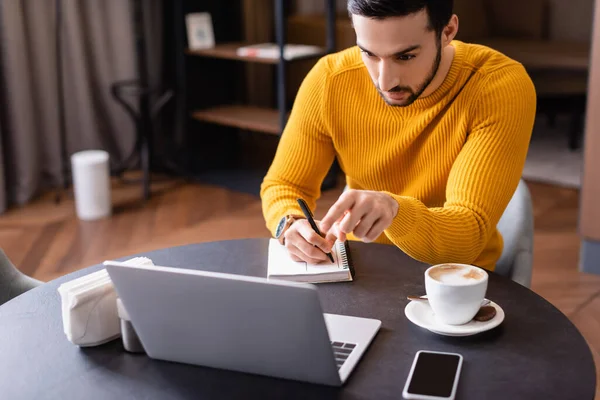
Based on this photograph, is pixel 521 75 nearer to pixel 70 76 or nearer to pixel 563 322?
pixel 563 322

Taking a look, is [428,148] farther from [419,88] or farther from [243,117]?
[243,117]

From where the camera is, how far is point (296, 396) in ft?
3.39

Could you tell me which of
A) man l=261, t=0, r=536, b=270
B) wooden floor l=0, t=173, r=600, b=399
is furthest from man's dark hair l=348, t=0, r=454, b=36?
wooden floor l=0, t=173, r=600, b=399

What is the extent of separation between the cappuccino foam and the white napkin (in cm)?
47

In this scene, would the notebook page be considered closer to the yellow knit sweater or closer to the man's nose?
the yellow knit sweater

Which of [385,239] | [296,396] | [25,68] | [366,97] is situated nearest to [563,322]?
[296,396]

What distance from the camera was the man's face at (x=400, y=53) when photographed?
A: 1.44 m

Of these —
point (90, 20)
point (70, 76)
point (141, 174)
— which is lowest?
point (141, 174)

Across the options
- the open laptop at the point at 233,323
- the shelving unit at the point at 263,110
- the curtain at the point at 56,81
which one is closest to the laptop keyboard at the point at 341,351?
the open laptop at the point at 233,323

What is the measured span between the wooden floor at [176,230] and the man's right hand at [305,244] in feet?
4.99

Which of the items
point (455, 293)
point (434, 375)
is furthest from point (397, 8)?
point (434, 375)

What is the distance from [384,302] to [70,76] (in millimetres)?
3256

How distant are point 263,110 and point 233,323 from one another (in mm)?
3367

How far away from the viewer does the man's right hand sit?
1400mm
